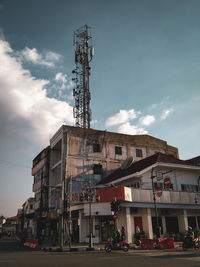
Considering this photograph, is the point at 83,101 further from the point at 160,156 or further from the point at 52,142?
the point at 160,156

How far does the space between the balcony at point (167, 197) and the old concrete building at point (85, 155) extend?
7292mm

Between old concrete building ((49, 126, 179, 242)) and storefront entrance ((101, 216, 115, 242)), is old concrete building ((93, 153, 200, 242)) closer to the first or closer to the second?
storefront entrance ((101, 216, 115, 242))

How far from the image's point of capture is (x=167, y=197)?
25516 millimetres

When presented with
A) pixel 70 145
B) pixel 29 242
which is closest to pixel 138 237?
pixel 29 242

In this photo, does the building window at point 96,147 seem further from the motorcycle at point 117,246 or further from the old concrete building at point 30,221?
the motorcycle at point 117,246

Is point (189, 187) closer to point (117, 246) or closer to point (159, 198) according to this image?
point (159, 198)

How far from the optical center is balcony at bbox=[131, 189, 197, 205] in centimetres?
2405

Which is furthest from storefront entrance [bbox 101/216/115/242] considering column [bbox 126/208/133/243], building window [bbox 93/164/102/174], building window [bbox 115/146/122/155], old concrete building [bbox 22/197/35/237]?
old concrete building [bbox 22/197/35/237]

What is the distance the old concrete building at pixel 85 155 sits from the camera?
34.4 metres

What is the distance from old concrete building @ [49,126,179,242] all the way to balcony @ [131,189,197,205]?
23.9 ft

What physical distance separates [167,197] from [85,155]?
48.9ft

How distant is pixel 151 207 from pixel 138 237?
323cm

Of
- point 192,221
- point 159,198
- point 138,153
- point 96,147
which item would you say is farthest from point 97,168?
point 192,221

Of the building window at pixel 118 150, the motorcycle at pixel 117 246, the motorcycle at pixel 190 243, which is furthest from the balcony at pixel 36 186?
the motorcycle at pixel 190 243
